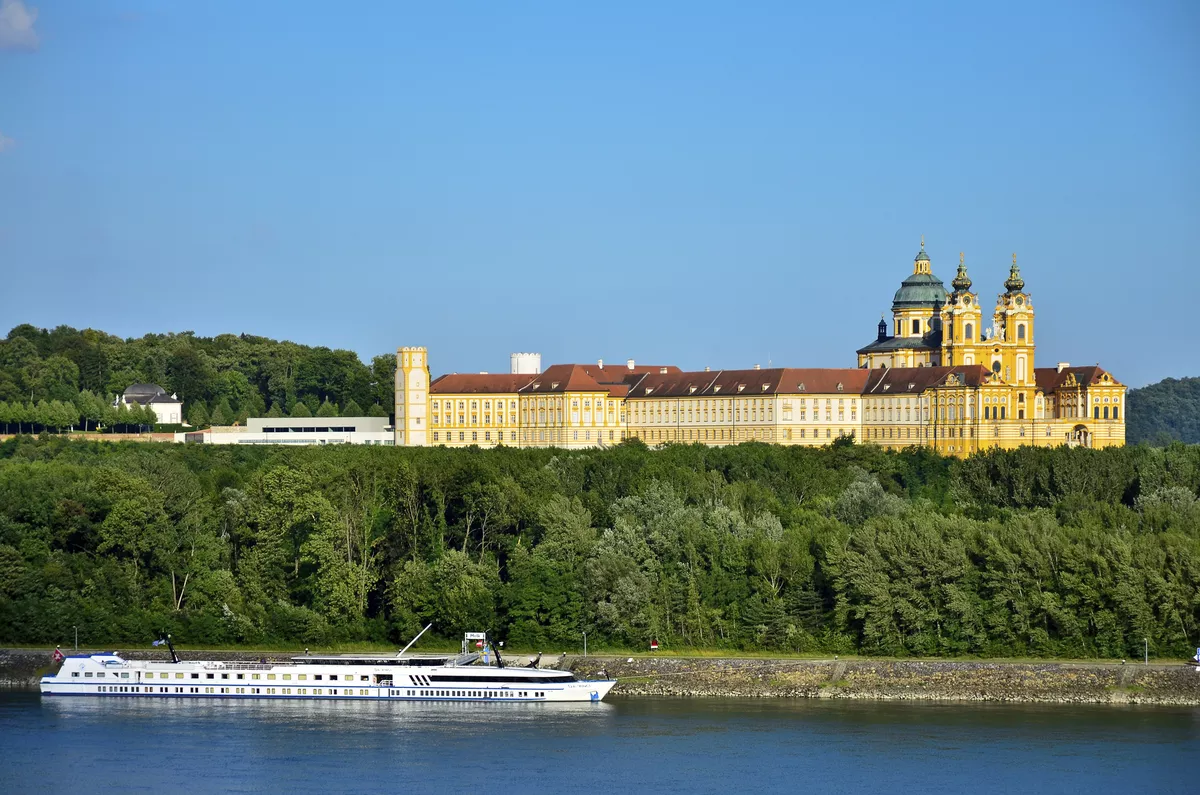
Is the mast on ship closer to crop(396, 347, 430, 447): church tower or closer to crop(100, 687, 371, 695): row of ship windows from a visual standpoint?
crop(100, 687, 371, 695): row of ship windows

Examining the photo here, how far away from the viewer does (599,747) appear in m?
54.6

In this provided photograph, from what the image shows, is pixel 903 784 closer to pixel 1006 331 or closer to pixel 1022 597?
pixel 1022 597

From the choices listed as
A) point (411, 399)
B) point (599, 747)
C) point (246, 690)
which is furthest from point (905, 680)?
point (411, 399)

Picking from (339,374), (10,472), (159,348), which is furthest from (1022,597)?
(159,348)

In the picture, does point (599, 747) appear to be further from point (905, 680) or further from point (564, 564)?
point (564, 564)

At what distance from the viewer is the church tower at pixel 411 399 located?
140m

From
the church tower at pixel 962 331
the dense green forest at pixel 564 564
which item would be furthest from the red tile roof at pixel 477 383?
the dense green forest at pixel 564 564

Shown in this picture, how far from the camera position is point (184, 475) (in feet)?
272

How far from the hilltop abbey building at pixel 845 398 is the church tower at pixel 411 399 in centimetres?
6

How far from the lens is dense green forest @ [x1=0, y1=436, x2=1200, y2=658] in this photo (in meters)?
63.3

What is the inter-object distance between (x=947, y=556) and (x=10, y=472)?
139ft

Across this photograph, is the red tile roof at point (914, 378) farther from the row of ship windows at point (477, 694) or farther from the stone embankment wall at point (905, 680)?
the row of ship windows at point (477, 694)

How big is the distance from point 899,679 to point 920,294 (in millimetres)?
87172

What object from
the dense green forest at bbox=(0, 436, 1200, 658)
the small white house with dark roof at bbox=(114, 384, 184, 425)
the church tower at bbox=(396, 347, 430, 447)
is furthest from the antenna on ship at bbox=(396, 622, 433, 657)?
the small white house with dark roof at bbox=(114, 384, 184, 425)
